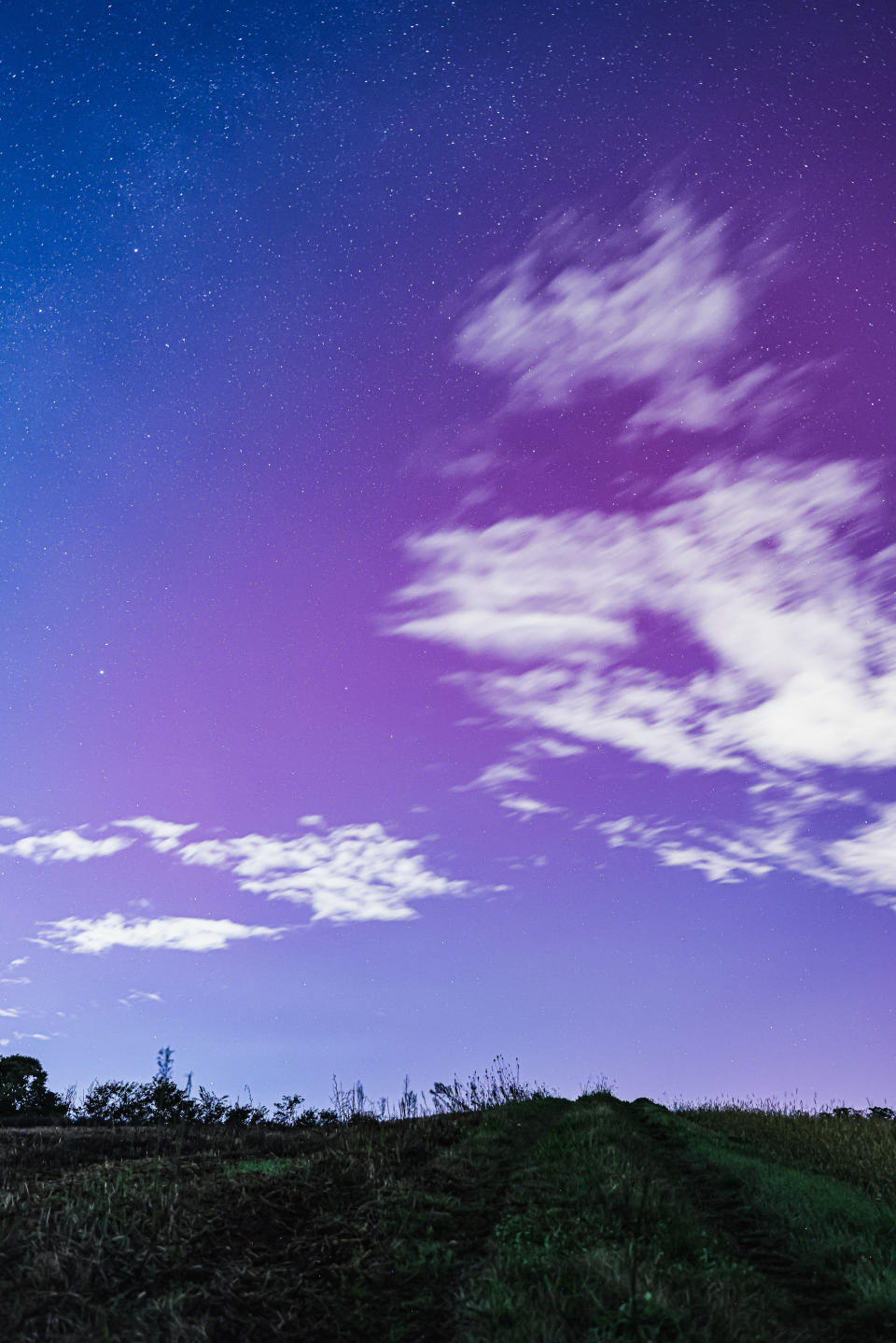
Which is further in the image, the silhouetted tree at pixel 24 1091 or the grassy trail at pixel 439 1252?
the silhouetted tree at pixel 24 1091

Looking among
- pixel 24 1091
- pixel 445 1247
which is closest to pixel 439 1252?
pixel 445 1247

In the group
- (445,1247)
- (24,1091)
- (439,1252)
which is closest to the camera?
(439,1252)

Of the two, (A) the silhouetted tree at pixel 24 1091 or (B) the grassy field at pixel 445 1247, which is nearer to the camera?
(B) the grassy field at pixel 445 1247

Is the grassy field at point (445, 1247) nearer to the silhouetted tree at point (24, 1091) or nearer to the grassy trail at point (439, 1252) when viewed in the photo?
the grassy trail at point (439, 1252)

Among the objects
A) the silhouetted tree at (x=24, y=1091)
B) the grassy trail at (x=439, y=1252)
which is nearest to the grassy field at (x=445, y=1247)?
the grassy trail at (x=439, y=1252)

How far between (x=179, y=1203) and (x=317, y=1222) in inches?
59.5

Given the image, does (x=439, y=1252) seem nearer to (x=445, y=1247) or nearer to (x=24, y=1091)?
(x=445, y=1247)

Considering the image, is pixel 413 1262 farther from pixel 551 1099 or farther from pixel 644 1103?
pixel 644 1103

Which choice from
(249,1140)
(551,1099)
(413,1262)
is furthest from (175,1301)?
(551,1099)

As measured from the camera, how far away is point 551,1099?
2475cm

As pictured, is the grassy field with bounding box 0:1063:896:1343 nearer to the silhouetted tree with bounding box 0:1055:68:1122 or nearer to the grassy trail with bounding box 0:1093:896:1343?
the grassy trail with bounding box 0:1093:896:1343

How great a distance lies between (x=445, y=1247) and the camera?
878cm

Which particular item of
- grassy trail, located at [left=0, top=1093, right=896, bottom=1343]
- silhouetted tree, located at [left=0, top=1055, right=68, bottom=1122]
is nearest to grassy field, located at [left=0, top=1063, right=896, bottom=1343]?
grassy trail, located at [left=0, top=1093, right=896, bottom=1343]

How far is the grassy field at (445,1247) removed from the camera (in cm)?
684
